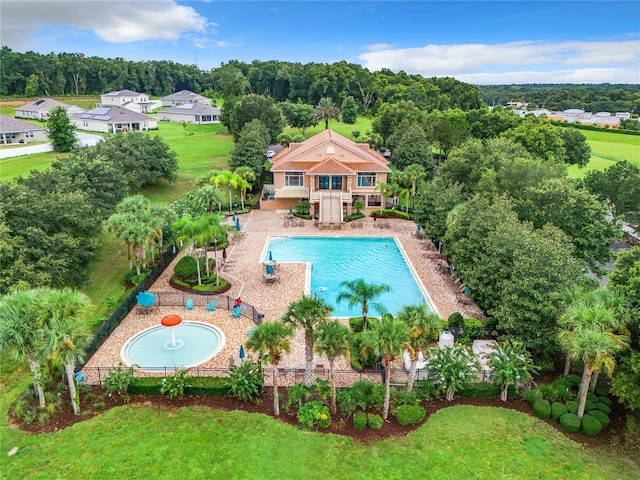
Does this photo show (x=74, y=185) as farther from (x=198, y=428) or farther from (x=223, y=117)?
(x=223, y=117)

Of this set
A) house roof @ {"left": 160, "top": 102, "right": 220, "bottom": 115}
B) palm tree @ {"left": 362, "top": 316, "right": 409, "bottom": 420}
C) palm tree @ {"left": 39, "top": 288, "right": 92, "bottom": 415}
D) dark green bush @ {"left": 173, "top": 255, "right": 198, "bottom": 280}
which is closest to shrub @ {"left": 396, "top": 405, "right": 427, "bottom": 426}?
palm tree @ {"left": 362, "top": 316, "right": 409, "bottom": 420}

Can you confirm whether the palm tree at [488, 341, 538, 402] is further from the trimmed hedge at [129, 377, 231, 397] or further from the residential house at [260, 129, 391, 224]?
the residential house at [260, 129, 391, 224]

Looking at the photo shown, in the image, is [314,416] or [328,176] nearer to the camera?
[314,416]

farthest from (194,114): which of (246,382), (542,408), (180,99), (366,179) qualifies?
(542,408)

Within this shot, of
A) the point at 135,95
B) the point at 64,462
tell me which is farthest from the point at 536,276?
the point at 135,95

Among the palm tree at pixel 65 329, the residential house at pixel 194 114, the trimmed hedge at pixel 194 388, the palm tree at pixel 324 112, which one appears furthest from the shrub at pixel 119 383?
the residential house at pixel 194 114

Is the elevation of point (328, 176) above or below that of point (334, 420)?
above

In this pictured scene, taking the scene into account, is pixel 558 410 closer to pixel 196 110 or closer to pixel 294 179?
pixel 294 179
